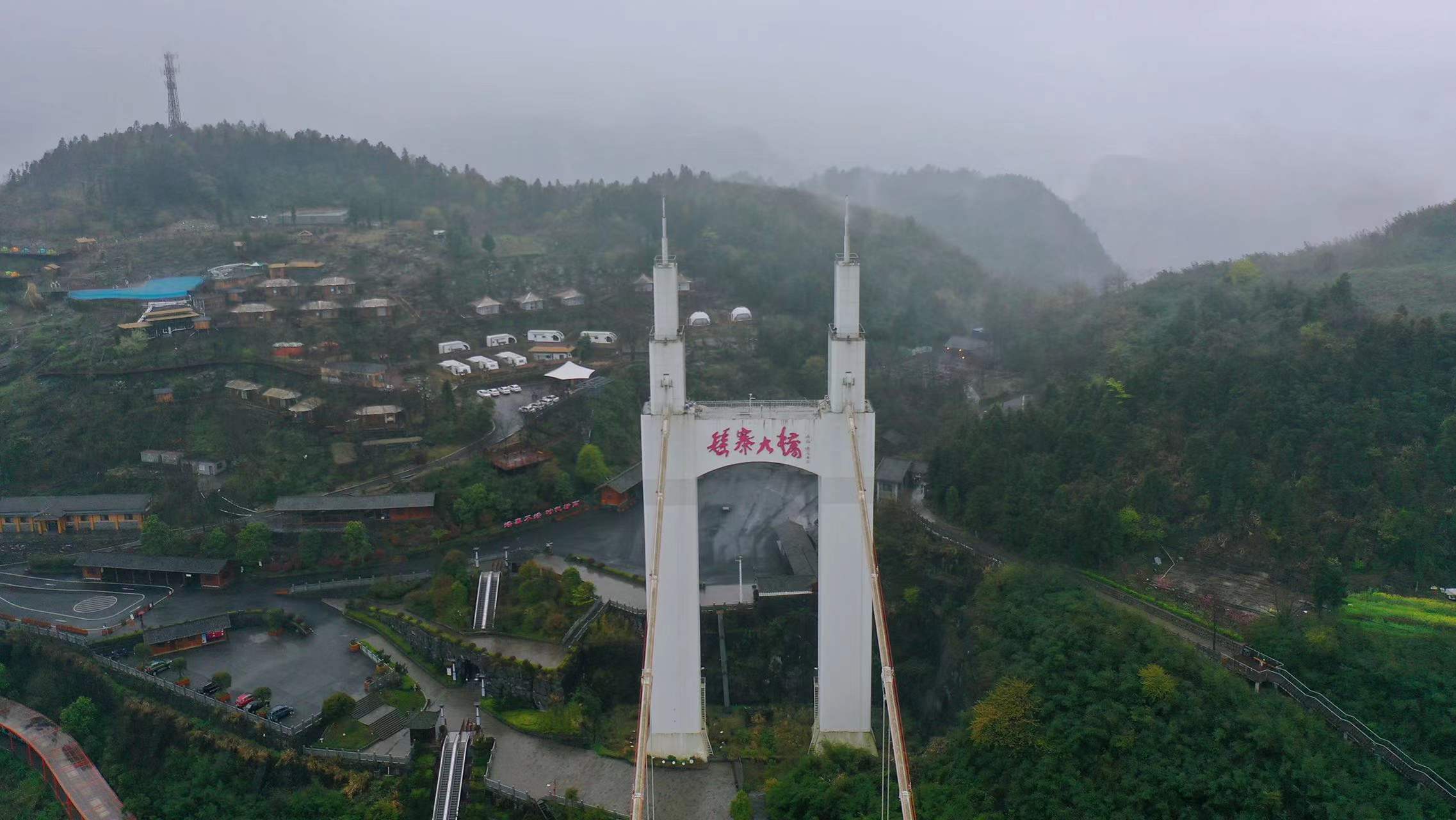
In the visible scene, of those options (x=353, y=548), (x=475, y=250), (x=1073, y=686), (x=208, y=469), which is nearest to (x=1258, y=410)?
(x=1073, y=686)

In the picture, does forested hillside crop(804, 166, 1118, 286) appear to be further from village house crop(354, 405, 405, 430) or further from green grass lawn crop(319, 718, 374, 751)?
green grass lawn crop(319, 718, 374, 751)

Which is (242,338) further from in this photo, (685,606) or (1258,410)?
(1258,410)

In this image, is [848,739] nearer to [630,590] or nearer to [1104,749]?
[1104,749]

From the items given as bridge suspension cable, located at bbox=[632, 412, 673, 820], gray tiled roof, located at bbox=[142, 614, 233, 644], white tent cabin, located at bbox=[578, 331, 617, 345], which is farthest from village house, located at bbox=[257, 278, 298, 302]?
bridge suspension cable, located at bbox=[632, 412, 673, 820]

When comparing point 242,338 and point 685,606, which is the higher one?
point 242,338

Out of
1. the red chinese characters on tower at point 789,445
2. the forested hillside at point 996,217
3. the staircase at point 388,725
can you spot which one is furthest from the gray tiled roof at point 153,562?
the forested hillside at point 996,217

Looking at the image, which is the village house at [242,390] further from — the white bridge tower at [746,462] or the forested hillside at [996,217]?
the forested hillside at [996,217]
